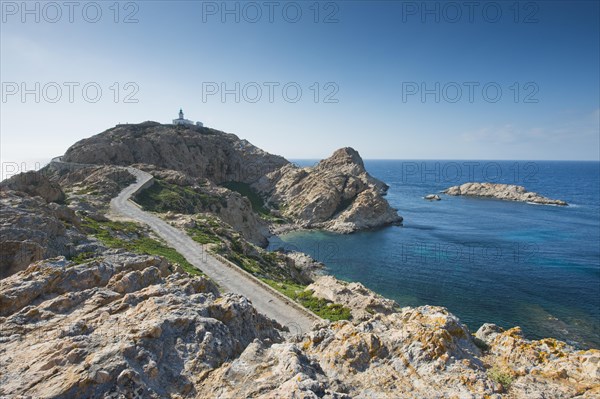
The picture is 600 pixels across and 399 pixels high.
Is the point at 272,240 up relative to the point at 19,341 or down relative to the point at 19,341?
down

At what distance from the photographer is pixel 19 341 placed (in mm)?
10891

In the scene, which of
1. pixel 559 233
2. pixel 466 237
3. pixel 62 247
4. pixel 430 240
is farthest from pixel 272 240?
pixel 559 233

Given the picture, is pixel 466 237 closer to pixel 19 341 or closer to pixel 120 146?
pixel 19 341

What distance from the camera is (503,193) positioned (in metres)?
159

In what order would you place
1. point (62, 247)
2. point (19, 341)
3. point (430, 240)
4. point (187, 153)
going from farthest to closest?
point (187, 153) → point (430, 240) → point (62, 247) → point (19, 341)

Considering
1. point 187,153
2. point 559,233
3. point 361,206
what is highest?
point 187,153

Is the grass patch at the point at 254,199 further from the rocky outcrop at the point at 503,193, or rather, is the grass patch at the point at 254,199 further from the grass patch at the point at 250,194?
the rocky outcrop at the point at 503,193

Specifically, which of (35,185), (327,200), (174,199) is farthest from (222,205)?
(327,200)

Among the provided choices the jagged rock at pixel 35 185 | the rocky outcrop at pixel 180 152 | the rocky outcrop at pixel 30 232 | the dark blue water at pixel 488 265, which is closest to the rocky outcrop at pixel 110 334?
the rocky outcrop at pixel 30 232

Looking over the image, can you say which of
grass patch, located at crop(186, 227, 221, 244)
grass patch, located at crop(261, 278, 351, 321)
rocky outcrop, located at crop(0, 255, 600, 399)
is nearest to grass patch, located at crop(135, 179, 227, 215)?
grass patch, located at crop(186, 227, 221, 244)

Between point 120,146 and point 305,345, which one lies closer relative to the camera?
point 305,345

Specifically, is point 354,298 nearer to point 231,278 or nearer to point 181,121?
point 231,278

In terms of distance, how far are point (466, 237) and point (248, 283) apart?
238 feet

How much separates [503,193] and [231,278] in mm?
164039
